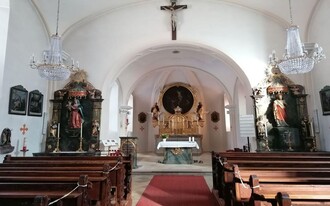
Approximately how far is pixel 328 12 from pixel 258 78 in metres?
2.76

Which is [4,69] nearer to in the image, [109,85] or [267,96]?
[109,85]

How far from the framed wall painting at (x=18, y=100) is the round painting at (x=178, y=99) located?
9827 millimetres

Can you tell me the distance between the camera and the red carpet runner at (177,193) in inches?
180

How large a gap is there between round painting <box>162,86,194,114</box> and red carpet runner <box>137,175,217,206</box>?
28.8 ft

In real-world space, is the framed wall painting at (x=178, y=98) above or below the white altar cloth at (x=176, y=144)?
above

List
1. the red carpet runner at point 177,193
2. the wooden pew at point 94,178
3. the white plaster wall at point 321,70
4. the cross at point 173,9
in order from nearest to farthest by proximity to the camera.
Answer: the wooden pew at point 94,178 < the red carpet runner at point 177,193 < the white plaster wall at point 321,70 < the cross at point 173,9

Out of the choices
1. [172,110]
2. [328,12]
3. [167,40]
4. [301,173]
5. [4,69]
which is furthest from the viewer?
[172,110]

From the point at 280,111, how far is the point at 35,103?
818cm

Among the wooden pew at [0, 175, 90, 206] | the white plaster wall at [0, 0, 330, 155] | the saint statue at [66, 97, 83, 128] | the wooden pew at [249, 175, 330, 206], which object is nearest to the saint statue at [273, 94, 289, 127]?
the white plaster wall at [0, 0, 330, 155]

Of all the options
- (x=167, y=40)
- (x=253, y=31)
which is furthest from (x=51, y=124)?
(x=253, y=31)

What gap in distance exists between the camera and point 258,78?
26.0ft

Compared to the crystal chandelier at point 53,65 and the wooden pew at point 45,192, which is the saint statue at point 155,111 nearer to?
the crystal chandelier at point 53,65

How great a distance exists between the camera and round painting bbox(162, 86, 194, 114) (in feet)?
51.1

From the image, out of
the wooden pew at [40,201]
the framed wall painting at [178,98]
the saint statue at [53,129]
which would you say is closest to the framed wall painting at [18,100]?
the saint statue at [53,129]
